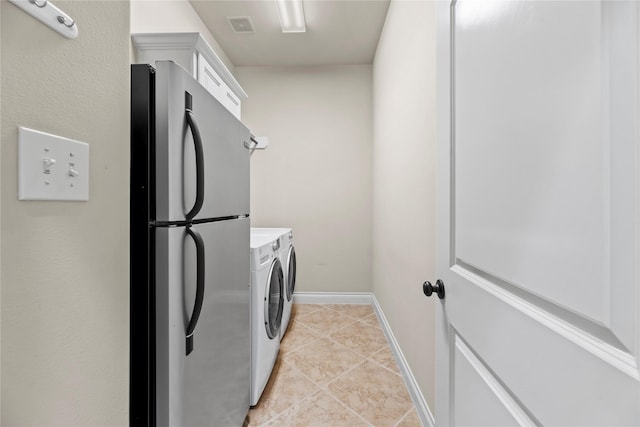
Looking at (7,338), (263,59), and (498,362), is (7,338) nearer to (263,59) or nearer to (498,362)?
(498,362)

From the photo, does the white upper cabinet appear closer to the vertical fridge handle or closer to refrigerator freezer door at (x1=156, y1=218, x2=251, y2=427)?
the vertical fridge handle

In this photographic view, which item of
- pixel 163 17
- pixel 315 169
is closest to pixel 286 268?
pixel 315 169

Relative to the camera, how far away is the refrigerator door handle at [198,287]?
934mm

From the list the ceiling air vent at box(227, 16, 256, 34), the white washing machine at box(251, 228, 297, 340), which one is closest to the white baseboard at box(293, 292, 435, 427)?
the white washing machine at box(251, 228, 297, 340)

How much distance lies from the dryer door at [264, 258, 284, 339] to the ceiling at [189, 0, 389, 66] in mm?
A: 2178

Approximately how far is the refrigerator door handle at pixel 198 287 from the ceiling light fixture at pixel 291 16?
2.32m

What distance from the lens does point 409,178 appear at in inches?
72.9

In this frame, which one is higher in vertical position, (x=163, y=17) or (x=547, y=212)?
(x=163, y=17)

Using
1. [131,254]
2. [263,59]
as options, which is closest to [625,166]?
[131,254]

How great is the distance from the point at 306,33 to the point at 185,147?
8.32 ft

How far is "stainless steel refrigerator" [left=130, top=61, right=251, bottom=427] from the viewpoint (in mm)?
863

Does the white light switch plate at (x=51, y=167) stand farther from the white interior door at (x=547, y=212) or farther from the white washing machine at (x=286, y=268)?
the white washing machine at (x=286, y=268)

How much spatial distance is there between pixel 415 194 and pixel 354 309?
2.06 m

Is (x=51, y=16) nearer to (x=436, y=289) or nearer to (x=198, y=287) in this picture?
(x=198, y=287)
